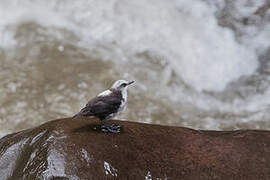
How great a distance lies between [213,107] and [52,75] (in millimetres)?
3024

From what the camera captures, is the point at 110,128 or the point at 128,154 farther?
the point at 110,128

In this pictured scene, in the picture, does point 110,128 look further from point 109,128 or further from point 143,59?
point 143,59

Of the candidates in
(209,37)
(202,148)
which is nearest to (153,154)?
(202,148)

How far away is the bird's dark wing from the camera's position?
4398mm

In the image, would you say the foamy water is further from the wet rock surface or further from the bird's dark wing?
the bird's dark wing

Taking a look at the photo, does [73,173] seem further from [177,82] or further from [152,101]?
[177,82]

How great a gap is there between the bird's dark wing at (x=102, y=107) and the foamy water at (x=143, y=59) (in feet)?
11.3

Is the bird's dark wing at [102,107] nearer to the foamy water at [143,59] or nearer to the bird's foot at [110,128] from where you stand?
the bird's foot at [110,128]

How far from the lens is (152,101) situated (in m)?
8.32

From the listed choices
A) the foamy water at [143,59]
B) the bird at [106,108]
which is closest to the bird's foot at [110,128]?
the bird at [106,108]

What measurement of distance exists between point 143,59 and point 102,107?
5085 millimetres

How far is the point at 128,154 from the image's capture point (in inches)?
163

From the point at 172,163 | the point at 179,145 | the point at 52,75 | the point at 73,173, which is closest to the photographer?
the point at 73,173

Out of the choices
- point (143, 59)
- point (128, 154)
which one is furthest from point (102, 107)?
point (143, 59)
